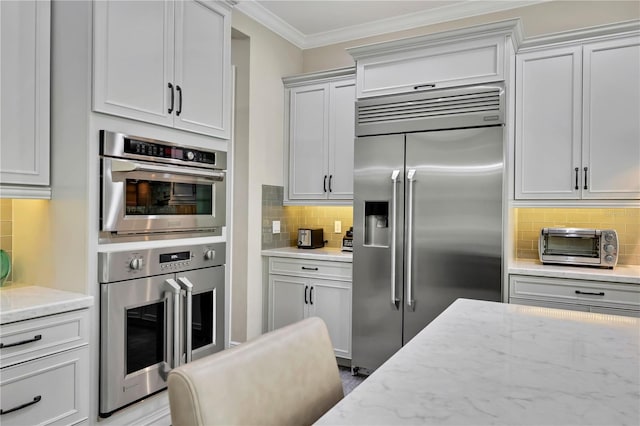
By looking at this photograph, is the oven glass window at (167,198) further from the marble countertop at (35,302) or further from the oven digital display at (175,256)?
the marble countertop at (35,302)

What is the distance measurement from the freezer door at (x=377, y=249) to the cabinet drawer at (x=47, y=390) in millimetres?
1879

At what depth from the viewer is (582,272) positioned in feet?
8.75

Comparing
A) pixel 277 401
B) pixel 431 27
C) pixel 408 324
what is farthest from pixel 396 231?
pixel 277 401

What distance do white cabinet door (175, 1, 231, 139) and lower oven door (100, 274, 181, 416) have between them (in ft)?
3.05

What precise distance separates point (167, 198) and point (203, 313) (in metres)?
0.76

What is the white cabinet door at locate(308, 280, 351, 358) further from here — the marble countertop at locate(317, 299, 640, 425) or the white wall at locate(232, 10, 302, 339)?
the marble countertop at locate(317, 299, 640, 425)

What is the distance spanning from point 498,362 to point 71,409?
1869 mm

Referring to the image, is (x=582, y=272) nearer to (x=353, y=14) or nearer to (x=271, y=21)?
(x=353, y=14)

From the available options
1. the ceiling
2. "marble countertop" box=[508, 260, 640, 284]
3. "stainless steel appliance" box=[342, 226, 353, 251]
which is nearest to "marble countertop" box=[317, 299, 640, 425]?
"marble countertop" box=[508, 260, 640, 284]

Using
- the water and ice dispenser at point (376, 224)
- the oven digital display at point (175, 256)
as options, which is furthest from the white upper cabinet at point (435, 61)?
the oven digital display at point (175, 256)

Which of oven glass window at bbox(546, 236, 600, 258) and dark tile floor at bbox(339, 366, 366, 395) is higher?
oven glass window at bbox(546, 236, 600, 258)

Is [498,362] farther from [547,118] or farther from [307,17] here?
[307,17]

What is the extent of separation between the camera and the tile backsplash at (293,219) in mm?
3791

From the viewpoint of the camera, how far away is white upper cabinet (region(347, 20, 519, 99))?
2867 mm
